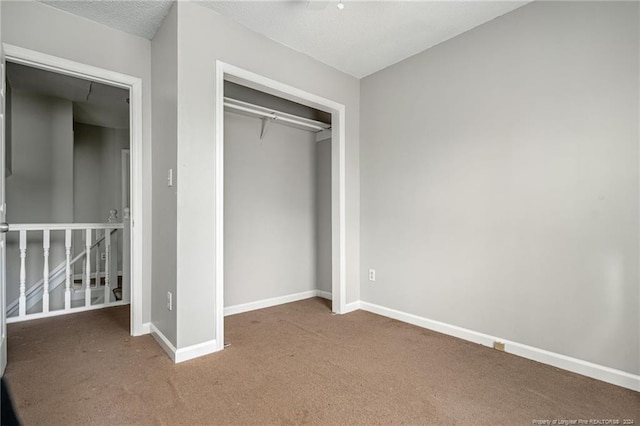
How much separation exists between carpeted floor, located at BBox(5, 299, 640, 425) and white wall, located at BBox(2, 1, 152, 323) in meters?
0.70

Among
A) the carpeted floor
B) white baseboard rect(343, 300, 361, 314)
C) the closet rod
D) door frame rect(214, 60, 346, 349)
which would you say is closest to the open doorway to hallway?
the carpeted floor

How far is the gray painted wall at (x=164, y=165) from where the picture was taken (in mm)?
2303

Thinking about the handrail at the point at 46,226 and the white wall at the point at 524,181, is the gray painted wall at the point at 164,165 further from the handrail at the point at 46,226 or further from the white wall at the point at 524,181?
the white wall at the point at 524,181

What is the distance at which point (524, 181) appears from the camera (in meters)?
2.32

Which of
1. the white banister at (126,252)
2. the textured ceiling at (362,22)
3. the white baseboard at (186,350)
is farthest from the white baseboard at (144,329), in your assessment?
the textured ceiling at (362,22)

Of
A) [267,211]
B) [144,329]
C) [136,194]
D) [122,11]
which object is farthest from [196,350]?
[122,11]

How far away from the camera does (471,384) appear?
194 cm

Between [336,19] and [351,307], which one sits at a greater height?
[336,19]

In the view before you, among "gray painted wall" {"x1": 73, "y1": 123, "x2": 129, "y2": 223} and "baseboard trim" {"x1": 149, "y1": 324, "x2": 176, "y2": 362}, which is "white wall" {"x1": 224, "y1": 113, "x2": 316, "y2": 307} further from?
"gray painted wall" {"x1": 73, "y1": 123, "x2": 129, "y2": 223}

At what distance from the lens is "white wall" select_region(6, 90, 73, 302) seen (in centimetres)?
387

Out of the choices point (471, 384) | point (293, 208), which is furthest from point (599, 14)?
point (293, 208)

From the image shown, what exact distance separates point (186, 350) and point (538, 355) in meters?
2.39

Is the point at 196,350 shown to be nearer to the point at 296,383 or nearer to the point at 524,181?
the point at 296,383

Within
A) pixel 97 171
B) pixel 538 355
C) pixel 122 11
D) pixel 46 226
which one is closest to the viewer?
pixel 538 355
